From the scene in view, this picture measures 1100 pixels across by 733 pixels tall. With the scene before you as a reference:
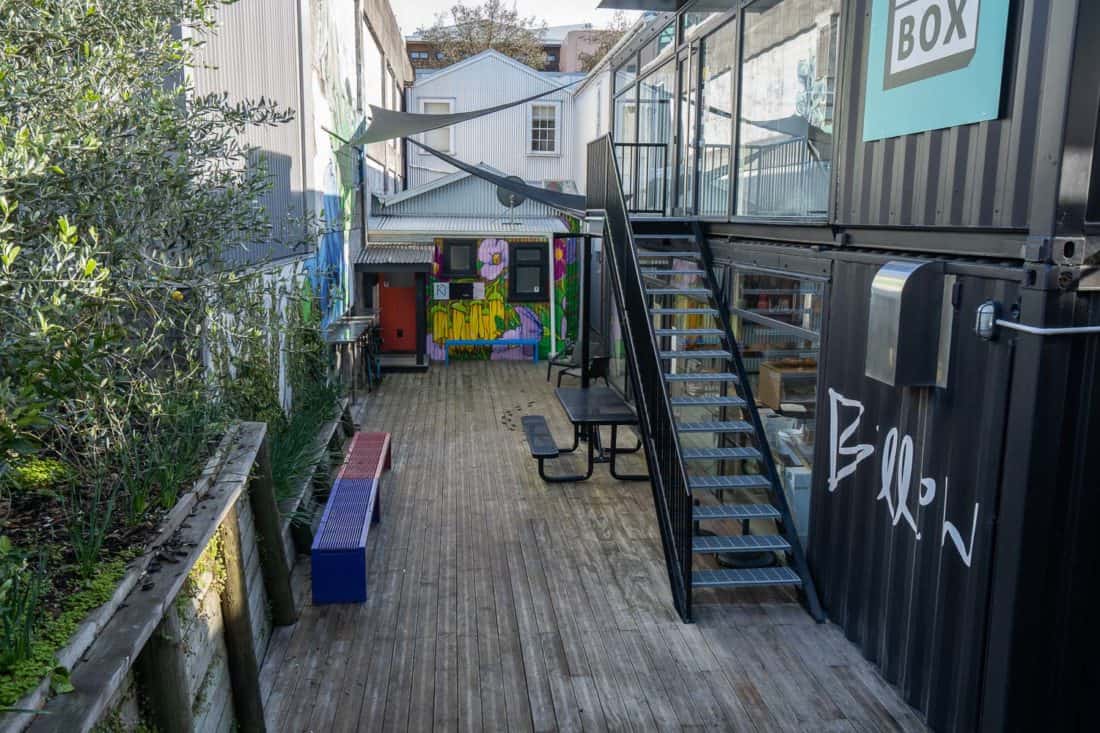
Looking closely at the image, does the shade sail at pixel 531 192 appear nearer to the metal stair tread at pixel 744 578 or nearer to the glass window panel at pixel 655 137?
the glass window panel at pixel 655 137

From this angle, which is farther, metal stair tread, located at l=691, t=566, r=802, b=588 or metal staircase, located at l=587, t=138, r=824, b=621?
metal staircase, located at l=587, t=138, r=824, b=621

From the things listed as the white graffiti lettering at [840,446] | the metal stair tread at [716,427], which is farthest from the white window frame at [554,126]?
the white graffiti lettering at [840,446]

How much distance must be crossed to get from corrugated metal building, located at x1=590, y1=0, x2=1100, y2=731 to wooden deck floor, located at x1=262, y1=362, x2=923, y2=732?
53 centimetres

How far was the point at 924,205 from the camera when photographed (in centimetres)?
474

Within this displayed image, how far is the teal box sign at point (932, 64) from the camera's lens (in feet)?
13.8

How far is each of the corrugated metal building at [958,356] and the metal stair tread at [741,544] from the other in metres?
0.27

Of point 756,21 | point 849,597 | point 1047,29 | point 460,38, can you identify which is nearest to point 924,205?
point 1047,29

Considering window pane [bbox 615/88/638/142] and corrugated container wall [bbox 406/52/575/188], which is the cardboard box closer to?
window pane [bbox 615/88/638/142]

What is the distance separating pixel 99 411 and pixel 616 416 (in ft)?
18.3

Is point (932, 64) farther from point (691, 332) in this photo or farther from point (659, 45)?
point (659, 45)

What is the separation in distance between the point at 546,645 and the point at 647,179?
725 cm

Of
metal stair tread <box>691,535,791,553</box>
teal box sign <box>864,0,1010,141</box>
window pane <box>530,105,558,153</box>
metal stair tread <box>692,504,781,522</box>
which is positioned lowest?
metal stair tread <box>691,535,791,553</box>

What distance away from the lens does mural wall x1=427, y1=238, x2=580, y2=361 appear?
1662 cm

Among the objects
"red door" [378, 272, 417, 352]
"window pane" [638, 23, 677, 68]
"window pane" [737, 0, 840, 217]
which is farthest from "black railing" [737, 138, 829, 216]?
"red door" [378, 272, 417, 352]
